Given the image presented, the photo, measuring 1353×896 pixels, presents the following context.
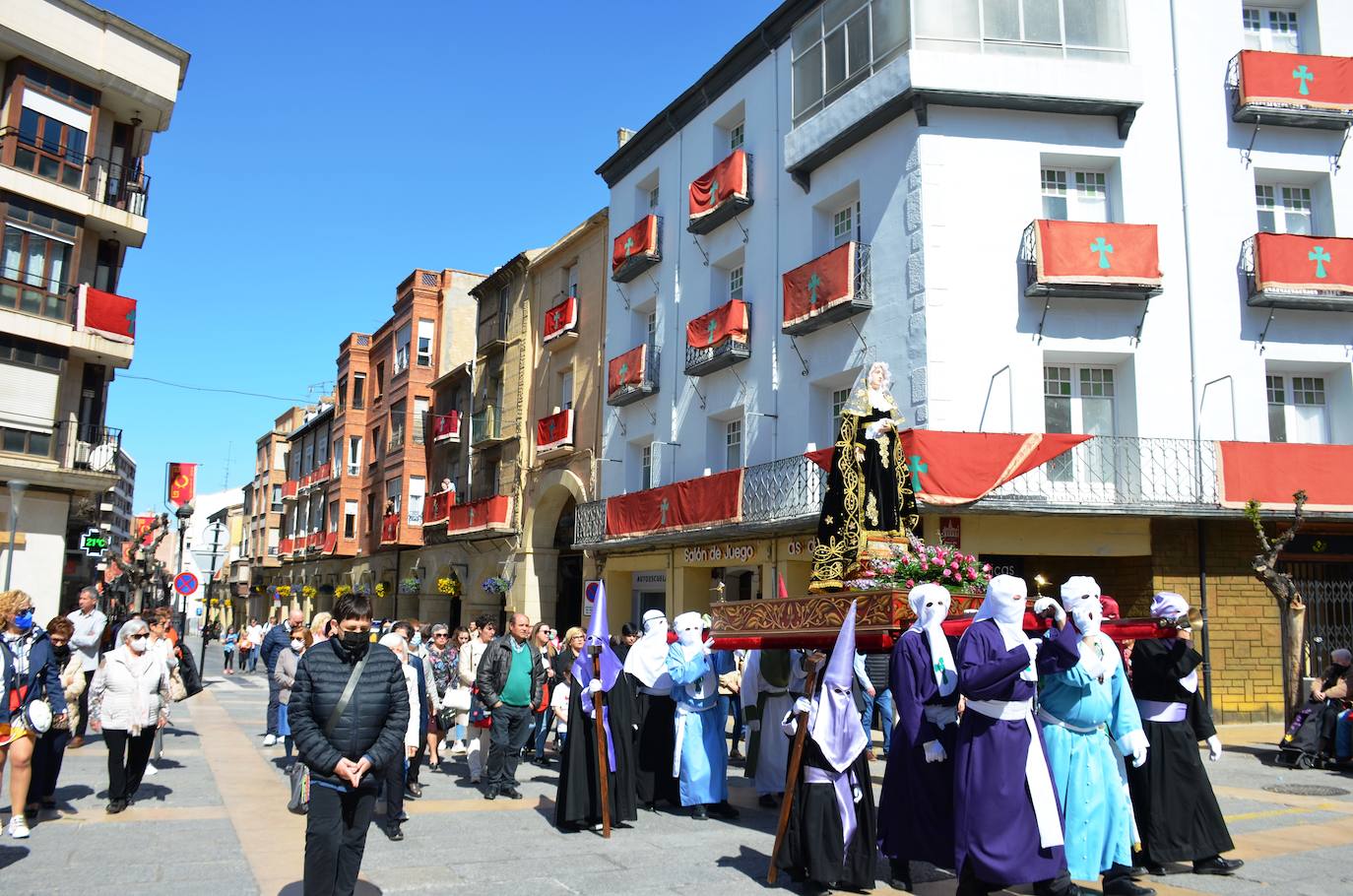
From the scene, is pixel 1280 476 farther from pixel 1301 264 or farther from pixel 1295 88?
pixel 1295 88

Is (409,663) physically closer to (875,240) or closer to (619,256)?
(875,240)

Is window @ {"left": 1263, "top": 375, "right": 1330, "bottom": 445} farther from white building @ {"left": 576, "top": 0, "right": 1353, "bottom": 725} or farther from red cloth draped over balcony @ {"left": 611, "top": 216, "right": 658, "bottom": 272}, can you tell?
red cloth draped over balcony @ {"left": 611, "top": 216, "right": 658, "bottom": 272}

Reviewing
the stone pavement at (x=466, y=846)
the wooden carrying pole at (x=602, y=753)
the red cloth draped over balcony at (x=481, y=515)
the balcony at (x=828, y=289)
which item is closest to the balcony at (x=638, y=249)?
the balcony at (x=828, y=289)

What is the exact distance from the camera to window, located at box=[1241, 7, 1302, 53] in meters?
19.6

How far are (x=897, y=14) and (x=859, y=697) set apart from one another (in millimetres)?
12250

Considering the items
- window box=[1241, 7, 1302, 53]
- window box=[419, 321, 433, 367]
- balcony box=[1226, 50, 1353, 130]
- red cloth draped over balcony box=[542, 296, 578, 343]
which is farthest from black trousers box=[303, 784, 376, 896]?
window box=[419, 321, 433, 367]

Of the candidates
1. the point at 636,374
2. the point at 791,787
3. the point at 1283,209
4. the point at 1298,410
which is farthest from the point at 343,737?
the point at 636,374

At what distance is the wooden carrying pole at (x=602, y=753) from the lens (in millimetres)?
9141

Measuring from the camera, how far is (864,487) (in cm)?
1022

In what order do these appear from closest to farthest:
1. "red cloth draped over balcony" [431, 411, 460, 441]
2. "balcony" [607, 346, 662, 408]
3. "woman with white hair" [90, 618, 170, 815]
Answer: "woman with white hair" [90, 618, 170, 815]
"balcony" [607, 346, 662, 408]
"red cloth draped over balcony" [431, 411, 460, 441]

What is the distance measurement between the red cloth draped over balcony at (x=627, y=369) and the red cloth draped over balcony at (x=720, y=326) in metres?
2.23

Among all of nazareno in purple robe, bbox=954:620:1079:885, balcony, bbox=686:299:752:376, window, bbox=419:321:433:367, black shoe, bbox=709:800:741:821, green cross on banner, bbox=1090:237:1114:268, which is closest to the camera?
nazareno in purple robe, bbox=954:620:1079:885

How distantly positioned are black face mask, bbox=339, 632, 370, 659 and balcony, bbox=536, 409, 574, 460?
74.8ft

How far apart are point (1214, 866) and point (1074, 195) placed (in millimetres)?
13758
